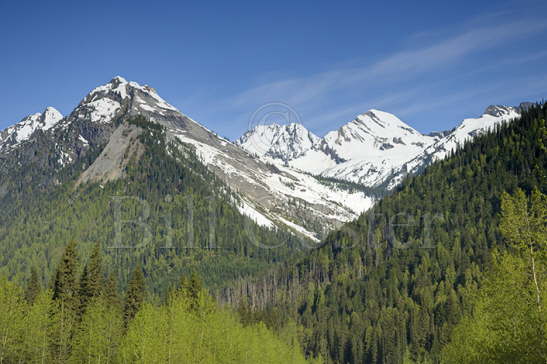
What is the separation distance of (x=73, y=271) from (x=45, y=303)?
49.8 feet

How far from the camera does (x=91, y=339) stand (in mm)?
67875

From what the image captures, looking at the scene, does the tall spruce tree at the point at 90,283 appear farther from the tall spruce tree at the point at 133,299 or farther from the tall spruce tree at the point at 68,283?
the tall spruce tree at the point at 133,299

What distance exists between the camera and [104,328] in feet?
230

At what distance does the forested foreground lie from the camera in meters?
58.4

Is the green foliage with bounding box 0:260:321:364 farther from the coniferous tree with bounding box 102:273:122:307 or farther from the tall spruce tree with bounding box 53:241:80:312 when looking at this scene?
the coniferous tree with bounding box 102:273:122:307

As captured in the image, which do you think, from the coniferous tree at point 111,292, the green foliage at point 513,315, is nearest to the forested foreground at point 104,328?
the coniferous tree at point 111,292

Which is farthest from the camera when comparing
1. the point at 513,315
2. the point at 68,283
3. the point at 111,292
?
the point at 111,292

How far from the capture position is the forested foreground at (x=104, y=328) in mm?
58406

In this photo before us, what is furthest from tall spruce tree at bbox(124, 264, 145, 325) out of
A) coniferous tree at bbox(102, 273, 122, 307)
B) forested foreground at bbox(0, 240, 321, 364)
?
coniferous tree at bbox(102, 273, 122, 307)

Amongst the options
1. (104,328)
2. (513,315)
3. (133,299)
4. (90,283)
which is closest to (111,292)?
(133,299)

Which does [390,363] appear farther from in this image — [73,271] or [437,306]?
[73,271]

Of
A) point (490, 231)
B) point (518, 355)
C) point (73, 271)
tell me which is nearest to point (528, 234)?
point (518, 355)

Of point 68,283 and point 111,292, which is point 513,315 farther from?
point 111,292

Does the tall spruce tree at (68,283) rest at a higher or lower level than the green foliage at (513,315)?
higher
